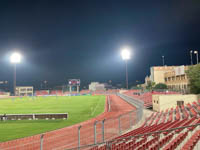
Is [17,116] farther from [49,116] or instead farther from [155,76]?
[155,76]

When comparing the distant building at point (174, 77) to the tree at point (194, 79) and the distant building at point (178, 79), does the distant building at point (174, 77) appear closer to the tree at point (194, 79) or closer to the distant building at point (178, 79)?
the distant building at point (178, 79)

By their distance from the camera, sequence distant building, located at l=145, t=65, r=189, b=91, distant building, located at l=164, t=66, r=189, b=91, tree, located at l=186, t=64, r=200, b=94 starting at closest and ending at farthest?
tree, located at l=186, t=64, r=200, b=94 → distant building, located at l=164, t=66, r=189, b=91 → distant building, located at l=145, t=65, r=189, b=91

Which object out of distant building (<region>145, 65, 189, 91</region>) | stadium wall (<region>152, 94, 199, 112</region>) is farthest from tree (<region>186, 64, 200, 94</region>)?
distant building (<region>145, 65, 189, 91</region>)

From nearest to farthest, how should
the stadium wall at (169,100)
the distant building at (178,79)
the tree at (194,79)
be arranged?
the stadium wall at (169,100) < the tree at (194,79) < the distant building at (178,79)

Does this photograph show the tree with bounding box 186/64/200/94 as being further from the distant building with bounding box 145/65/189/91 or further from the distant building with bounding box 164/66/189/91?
the distant building with bounding box 164/66/189/91

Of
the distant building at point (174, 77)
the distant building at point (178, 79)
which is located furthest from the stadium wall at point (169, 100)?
the distant building at point (178, 79)

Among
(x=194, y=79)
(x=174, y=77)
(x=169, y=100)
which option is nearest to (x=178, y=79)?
(x=174, y=77)

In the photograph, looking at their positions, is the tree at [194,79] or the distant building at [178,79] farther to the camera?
the distant building at [178,79]

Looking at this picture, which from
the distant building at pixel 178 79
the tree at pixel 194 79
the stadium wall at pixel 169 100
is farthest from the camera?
the distant building at pixel 178 79

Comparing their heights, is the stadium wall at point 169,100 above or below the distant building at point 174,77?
below

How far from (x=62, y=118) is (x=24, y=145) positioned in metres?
9.34

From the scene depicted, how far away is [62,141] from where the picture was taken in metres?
9.38

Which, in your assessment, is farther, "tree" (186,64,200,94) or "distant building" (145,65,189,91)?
"distant building" (145,65,189,91)

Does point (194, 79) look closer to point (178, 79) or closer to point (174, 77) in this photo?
point (178, 79)
